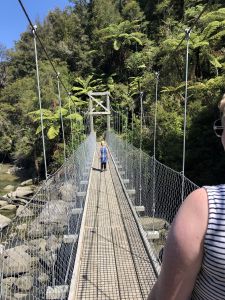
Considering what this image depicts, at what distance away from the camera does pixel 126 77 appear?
18.2 metres

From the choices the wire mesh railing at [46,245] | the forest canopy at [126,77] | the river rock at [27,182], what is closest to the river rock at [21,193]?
the river rock at [27,182]

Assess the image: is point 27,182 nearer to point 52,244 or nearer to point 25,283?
point 25,283

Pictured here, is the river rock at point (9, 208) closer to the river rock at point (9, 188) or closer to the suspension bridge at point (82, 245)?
the river rock at point (9, 188)

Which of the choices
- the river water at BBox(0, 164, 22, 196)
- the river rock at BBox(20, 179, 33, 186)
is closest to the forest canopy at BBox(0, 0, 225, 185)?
the river rock at BBox(20, 179, 33, 186)

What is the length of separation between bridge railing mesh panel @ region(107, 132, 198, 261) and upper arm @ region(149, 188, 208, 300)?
2.23 metres

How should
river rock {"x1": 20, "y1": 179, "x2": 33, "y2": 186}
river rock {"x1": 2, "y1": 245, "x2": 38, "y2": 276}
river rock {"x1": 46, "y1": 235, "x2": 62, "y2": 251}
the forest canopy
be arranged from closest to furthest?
1. river rock {"x1": 46, "y1": 235, "x2": 62, "y2": 251}
2. river rock {"x1": 2, "y1": 245, "x2": 38, "y2": 276}
3. the forest canopy
4. river rock {"x1": 20, "y1": 179, "x2": 33, "y2": 186}

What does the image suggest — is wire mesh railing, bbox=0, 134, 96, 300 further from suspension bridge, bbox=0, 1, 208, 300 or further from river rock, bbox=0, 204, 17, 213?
river rock, bbox=0, 204, 17, 213

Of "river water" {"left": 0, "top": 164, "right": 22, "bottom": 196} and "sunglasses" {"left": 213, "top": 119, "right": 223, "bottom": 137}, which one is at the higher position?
"sunglasses" {"left": 213, "top": 119, "right": 223, "bottom": 137}

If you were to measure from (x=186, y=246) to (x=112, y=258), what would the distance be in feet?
9.02

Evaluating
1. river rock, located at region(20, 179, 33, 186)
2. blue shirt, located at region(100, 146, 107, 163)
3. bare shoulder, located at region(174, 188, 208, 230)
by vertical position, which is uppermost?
bare shoulder, located at region(174, 188, 208, 230)

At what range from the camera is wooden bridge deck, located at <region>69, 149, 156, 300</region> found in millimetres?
2566

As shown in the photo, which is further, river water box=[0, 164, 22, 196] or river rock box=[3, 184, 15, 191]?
river water box=[0, 164, 22, 196]

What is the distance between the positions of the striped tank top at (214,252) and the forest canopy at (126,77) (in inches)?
218

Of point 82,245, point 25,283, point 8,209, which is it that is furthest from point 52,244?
point 8,209
